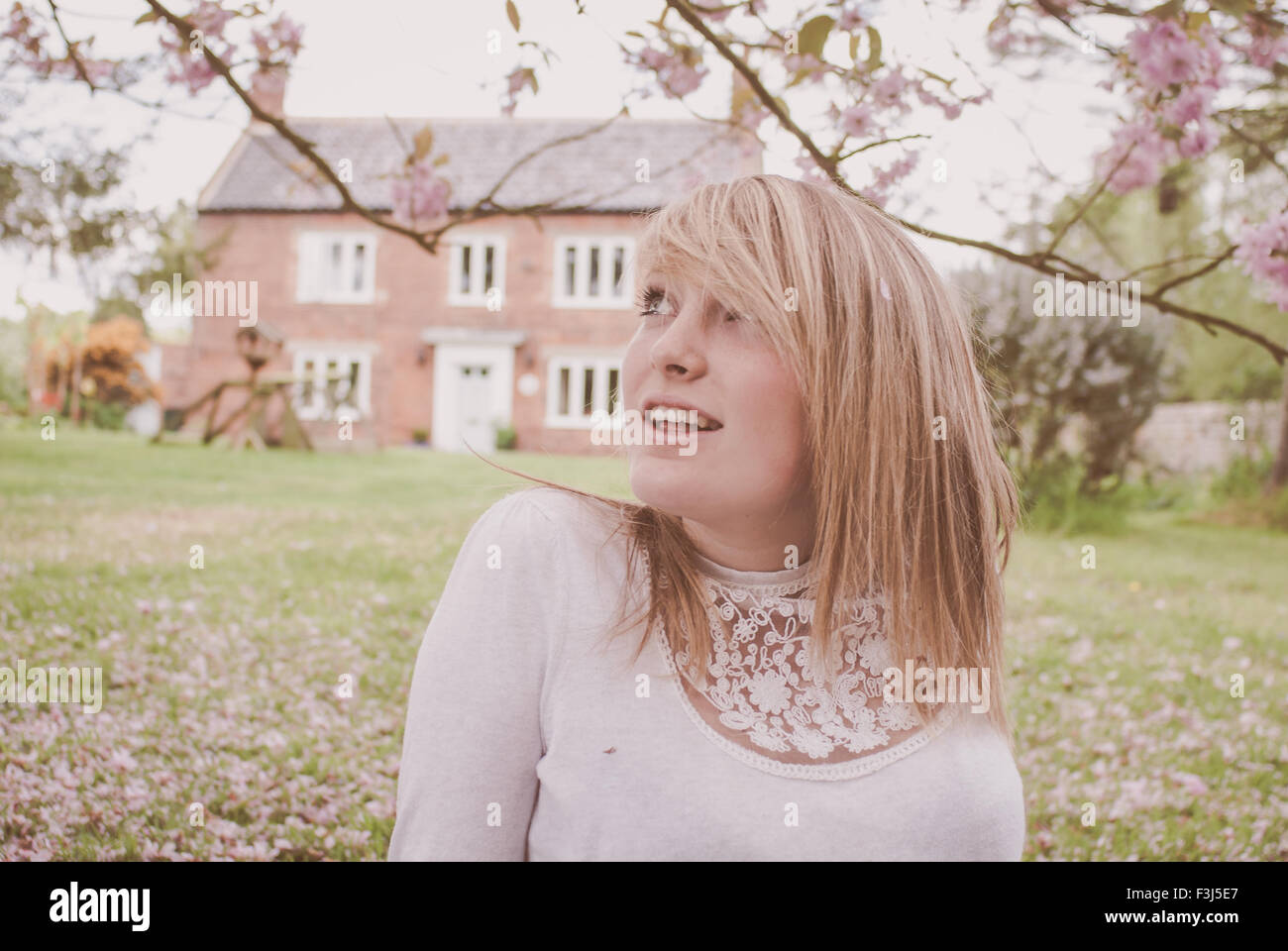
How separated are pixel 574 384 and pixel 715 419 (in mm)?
18063

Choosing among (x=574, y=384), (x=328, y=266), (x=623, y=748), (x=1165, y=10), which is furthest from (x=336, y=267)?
(x=623, y=748)

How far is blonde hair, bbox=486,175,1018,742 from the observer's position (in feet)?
4.40

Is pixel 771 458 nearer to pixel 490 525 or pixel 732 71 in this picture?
pixel 490 525

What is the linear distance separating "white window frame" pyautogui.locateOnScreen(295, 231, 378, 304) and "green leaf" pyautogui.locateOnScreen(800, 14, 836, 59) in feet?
59.8

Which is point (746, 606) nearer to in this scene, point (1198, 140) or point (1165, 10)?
point (1165, 10)

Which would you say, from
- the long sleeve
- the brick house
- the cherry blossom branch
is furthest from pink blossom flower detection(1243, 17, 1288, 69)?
the brick house

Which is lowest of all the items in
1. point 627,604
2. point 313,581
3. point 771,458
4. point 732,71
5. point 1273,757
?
point 1273,757

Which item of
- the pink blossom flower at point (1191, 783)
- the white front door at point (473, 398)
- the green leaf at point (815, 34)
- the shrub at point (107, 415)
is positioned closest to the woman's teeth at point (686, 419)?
the green leaf at point (815, 34)

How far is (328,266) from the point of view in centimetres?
1948

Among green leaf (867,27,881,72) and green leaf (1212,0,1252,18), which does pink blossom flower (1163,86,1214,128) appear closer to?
green leaf (1212,0,1252,18)

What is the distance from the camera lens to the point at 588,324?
19219 mm

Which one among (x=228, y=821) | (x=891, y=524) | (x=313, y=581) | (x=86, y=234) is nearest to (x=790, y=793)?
(x=891, y=524)

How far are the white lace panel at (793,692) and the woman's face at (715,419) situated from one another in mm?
153
